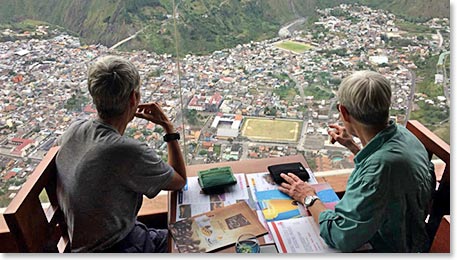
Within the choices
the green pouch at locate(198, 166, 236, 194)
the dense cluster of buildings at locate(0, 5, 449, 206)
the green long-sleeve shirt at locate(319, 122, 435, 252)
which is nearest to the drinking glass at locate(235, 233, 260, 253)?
the green long-sleeve shirt at locate(319, 122, 435, 252)

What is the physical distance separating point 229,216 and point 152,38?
108 cm

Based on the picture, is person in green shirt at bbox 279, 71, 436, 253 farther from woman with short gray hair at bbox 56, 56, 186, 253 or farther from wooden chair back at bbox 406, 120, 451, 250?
woman with short gray hair at bbox 56, 56, 186, 253

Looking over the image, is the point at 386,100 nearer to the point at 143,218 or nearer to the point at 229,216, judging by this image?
the point at 229,216

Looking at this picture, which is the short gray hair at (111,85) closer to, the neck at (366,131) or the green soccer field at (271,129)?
the neck at (366,131)

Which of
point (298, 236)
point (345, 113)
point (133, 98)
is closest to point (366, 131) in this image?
point (345, 113)

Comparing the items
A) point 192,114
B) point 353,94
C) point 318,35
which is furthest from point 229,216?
point 318,35

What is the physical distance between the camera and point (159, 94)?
2232 mm

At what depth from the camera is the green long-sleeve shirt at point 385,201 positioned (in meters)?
1.21

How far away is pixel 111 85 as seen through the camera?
141 centimetres

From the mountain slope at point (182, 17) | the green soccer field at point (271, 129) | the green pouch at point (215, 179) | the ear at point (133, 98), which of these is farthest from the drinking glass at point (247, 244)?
the mountain slope at point (182, 17)

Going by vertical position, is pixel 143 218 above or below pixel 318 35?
below

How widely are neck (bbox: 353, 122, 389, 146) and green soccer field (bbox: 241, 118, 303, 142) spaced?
940mm

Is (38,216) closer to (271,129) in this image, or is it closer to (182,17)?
(182,17)

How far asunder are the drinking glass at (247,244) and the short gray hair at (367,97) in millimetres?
465
